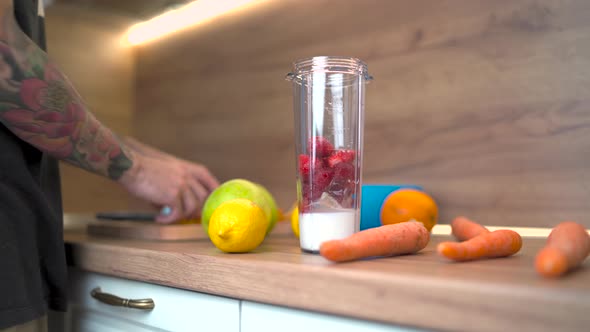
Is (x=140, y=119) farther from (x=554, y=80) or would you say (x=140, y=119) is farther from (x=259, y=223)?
(x=554, y=80)

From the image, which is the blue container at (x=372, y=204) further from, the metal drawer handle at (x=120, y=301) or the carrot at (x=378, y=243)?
the metal drawer handle at (x=120, y=301)

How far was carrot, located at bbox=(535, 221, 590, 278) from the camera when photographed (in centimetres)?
46

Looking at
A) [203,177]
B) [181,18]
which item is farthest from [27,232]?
[181,18]

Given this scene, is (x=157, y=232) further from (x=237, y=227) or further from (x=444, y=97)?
(x=444, y=97)

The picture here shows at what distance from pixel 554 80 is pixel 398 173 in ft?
1.27

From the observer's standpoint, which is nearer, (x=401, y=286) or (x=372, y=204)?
(x=401, y=286)

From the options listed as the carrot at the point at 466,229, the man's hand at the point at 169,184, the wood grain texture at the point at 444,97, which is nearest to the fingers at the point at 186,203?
the man's hand at the point at 169,184

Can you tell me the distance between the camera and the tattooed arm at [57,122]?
71 centimetres

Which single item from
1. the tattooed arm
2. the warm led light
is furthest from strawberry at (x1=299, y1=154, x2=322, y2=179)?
the warm led light

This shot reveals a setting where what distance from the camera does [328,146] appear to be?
0.70m

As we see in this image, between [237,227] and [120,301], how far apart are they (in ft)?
0.91

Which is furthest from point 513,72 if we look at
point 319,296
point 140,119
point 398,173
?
point 140,119

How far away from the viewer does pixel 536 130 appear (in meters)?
0.99

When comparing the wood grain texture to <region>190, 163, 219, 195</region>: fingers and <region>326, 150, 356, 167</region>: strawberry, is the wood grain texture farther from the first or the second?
<region>326, 150, 356, 167</region>: strawberry
